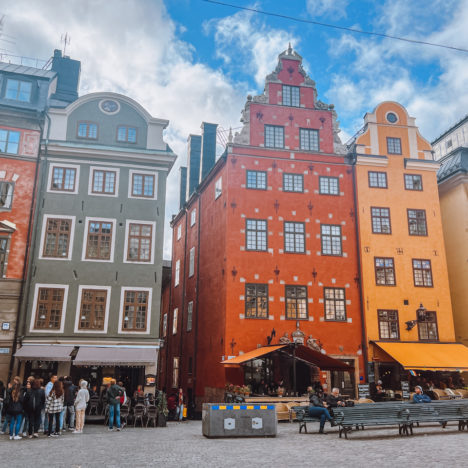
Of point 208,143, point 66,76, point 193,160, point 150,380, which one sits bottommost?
point 150,380

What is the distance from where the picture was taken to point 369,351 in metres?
27.0

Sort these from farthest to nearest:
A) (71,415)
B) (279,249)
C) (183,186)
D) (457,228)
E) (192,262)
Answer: (183,186), (192,262), (457,228), (279,249), (71,415)

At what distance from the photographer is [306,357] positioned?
2391 centimetres

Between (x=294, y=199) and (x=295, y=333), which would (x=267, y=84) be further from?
(x=295, y=333)

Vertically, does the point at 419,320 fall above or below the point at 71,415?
above

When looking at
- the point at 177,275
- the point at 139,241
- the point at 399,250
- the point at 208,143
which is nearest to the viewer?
the point at 139,241

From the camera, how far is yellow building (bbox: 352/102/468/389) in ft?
89.3

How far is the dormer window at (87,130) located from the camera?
26.3 metres

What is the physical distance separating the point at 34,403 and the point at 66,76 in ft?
70.2

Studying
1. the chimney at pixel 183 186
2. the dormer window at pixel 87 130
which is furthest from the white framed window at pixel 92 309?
the chimney at pixel 183 186

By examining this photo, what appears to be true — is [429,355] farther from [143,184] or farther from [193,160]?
[193,160]

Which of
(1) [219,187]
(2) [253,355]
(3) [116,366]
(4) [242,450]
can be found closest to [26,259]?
(3) [116,366]

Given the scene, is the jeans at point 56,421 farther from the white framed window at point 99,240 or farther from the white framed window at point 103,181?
the white framed window at point 103,181

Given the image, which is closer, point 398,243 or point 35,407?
point 35,407
